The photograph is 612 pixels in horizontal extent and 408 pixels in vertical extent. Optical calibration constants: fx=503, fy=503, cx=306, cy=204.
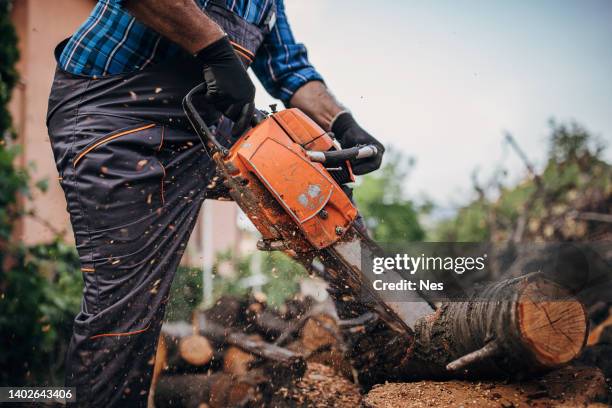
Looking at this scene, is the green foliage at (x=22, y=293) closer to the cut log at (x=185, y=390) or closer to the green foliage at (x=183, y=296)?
the green foliage at (x=183, y=296)

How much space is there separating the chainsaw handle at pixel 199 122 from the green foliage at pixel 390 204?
867 cm

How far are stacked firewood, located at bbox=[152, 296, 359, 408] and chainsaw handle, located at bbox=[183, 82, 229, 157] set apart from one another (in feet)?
3.77

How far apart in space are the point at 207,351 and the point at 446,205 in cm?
679

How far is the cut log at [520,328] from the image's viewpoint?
1438 millimetres

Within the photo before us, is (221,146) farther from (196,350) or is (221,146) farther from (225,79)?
(196,350)

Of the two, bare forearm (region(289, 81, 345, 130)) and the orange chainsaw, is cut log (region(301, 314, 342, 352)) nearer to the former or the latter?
the orange chainsaw

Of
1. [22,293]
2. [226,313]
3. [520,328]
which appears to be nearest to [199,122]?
[520,328]

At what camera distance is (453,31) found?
262cm

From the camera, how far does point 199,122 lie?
1.69m

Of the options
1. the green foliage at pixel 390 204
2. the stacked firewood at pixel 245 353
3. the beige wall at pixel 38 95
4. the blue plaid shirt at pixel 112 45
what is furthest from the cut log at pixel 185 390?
the green foliage at pixel 390 204

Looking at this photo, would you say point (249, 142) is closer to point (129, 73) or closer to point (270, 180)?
point (270, 180)

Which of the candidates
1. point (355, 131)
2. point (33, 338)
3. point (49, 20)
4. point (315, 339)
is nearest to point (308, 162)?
point (355, 131)

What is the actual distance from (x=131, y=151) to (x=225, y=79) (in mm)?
399

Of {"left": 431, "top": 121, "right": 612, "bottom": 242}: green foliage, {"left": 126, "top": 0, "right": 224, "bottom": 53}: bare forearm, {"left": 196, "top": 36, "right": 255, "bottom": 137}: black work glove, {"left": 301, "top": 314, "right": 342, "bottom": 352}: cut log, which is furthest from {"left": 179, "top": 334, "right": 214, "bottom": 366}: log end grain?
{"left": 431, "top": 121, "right": 612, "bottom": 242}: green foliage
